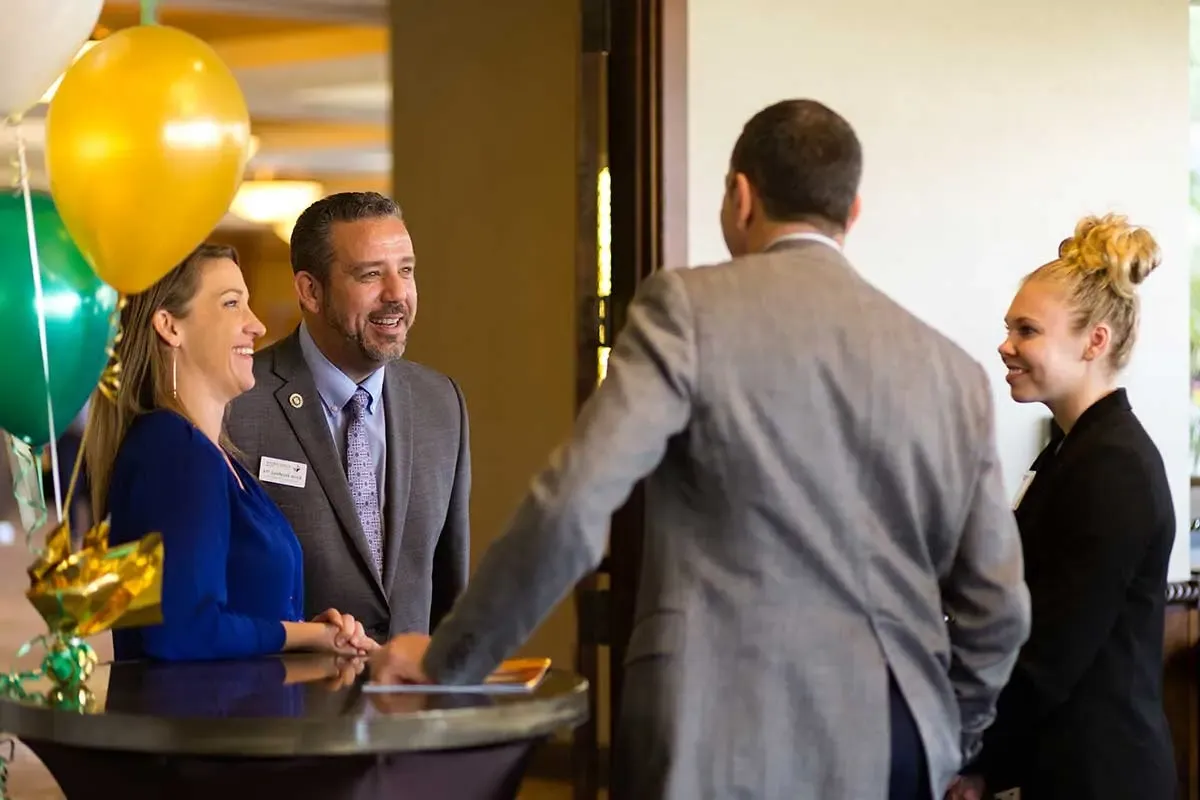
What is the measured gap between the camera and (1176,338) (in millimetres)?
4332

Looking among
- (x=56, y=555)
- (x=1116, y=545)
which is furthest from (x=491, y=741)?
(x=1116, y=545)

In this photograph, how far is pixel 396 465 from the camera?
3.30 m

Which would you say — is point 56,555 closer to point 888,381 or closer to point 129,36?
point 129,36

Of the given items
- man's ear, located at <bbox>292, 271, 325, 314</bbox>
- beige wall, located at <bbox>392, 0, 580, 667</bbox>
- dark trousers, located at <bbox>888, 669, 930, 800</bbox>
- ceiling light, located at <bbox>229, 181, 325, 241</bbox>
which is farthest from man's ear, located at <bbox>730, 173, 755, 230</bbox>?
ceiling light, located at <bbox>229, 181, 325, 241</bbox>

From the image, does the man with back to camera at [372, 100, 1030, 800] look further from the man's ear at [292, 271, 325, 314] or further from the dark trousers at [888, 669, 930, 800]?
the man's ear at [292, 271, 325, 314]

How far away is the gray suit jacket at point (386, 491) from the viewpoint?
3.13 metres

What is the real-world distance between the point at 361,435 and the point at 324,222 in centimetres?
45

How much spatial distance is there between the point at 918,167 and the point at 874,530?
1.98 meters

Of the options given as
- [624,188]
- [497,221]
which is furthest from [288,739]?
[497,221]

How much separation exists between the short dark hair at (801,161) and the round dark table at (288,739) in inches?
28.2

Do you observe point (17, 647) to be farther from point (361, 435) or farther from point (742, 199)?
point (742, 199)

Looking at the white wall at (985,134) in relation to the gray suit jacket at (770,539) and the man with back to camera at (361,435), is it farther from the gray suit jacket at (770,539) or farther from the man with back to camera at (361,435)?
the gray suit jacket at (770,539)

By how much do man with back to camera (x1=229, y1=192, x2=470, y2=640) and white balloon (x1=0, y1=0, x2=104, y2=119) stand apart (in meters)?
0.67

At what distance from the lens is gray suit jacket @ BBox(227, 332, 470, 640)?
313cm
